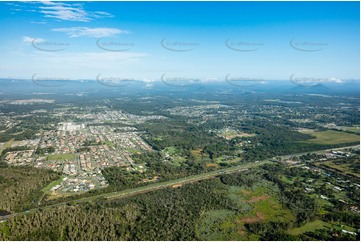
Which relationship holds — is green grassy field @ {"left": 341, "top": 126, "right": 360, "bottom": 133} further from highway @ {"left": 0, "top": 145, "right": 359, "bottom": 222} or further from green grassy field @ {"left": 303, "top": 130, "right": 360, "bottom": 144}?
highway @ {"left": 0, "top": 145, "right": 359, "bottom": 222}

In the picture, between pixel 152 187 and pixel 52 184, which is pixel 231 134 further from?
pixel 52 184

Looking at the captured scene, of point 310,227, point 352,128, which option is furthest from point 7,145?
point 352,128

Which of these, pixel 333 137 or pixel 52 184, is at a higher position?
pixel 333 137

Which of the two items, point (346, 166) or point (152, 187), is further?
point (346, 166)

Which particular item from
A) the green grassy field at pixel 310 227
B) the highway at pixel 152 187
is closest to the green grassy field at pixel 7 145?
the highway at pixel 152 187

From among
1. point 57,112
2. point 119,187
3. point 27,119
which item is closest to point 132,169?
point 119,187

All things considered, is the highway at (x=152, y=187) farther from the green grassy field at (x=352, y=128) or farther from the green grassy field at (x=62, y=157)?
the green grassy field at (x=352, y=128)

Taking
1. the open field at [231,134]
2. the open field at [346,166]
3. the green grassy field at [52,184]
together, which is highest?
the open field at [346,166]

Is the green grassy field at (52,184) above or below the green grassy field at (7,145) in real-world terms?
above

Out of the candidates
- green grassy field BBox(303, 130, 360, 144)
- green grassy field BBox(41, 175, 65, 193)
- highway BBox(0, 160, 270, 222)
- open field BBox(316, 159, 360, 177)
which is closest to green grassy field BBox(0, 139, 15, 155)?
green grassy field BBox(41, 175, 65, 193)
